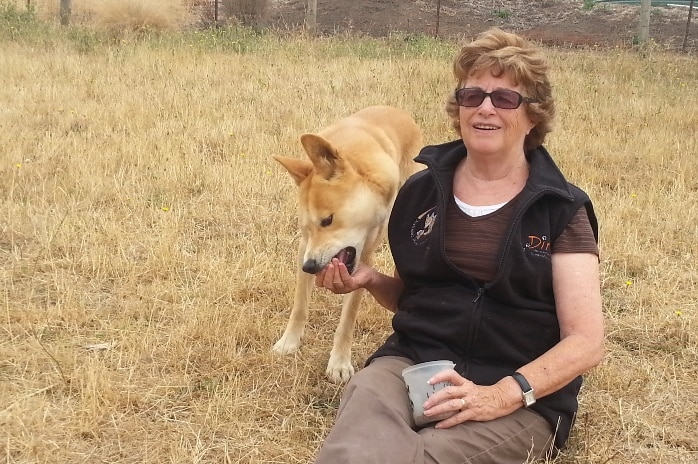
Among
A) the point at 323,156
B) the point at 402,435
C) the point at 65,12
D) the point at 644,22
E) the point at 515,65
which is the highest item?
the point at 644,22

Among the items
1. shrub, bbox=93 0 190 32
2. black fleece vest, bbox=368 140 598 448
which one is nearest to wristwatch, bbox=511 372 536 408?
black fleece vest, bbox=368 140 598 448

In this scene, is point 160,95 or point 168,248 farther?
point 160,95

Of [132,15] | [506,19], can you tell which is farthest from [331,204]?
[506,19]

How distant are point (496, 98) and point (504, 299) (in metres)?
0.65

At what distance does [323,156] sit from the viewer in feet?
9.75

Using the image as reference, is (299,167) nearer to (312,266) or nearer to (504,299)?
(312,266)

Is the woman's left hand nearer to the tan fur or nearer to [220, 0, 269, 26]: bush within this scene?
Answer: the tan fur

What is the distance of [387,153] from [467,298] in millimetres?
1393

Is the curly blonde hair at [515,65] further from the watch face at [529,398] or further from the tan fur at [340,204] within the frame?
the watch face at [529,398]

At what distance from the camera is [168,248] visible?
4039 millimetres

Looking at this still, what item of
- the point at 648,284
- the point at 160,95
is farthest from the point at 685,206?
the point at 160,95

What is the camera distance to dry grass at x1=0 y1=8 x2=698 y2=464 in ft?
8.77

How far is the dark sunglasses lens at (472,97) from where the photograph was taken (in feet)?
7.43

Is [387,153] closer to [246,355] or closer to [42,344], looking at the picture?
[246,355]
